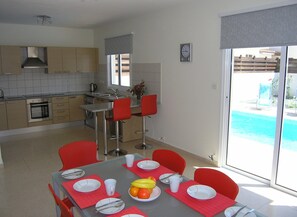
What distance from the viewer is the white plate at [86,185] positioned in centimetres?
173

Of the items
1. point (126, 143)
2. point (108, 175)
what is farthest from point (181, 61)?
point (108, 175)

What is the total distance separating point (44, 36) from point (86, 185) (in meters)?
5.56

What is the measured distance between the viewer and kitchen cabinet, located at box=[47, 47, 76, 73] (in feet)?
20.3

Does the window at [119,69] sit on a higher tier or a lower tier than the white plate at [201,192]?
higher

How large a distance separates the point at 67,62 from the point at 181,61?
3.40 meters

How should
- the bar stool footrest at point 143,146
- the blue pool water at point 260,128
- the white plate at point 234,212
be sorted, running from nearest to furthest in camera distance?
the white plate at point 234,212 → the blue pool water at point 260,128 → the bar stool footrest at point 143,146

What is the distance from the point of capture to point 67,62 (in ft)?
21.1

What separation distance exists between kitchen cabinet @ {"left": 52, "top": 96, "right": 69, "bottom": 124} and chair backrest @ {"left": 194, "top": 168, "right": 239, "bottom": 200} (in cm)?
505

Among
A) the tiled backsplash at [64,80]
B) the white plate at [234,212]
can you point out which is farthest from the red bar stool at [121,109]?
the white plate at [234,212]

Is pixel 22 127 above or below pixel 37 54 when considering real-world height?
below

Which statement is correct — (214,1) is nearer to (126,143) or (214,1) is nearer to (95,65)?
(126,143)

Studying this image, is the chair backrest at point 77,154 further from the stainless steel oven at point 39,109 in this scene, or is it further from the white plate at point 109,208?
the stainless steel oven at point 39,109

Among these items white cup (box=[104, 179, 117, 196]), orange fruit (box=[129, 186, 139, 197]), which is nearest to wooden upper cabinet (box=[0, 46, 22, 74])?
white cup (box=[104, 179, 117, 196])

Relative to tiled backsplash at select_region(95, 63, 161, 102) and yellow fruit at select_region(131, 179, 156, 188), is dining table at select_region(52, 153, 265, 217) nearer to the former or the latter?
yellow fruit at select_region(131, 179, 156, 188)
